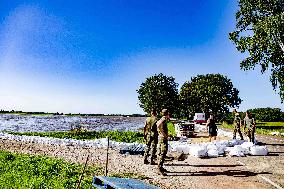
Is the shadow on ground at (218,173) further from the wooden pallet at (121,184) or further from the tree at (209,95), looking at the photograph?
the tree at (209,95)

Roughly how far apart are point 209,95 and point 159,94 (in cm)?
1425

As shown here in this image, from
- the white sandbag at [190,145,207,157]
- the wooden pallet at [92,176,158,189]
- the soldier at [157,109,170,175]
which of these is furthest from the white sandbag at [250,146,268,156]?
the wooden pallet at [92,176,158,189]

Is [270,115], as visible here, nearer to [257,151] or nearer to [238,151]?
[257,151]

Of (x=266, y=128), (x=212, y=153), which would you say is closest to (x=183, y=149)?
(x=212, y=153)

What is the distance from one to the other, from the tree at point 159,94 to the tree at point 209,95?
2.73 metres

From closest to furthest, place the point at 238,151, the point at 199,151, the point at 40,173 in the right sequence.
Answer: the point at 40,173 → the point at 199,151 → the point at 238,151

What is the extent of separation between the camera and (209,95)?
254 ft

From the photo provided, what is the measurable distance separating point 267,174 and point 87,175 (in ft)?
22.3

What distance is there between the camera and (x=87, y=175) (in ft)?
41.4

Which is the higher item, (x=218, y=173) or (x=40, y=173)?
(x=218, y=173)

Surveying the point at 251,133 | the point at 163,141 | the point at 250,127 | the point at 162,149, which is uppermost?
the point at 250,127

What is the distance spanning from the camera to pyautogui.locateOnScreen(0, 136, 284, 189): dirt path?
11.4 meters

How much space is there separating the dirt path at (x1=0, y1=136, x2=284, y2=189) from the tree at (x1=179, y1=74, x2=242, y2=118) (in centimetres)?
5832

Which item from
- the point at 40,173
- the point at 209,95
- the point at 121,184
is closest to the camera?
the point at 121,184
